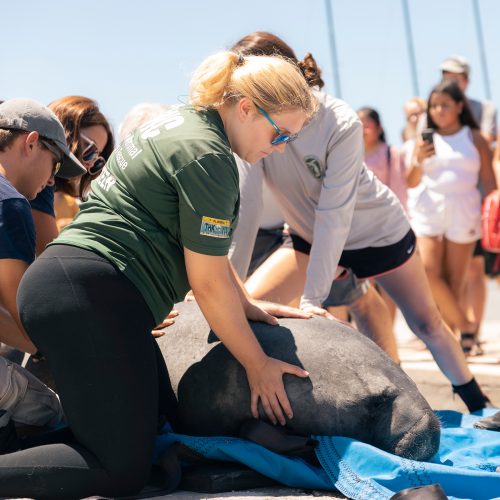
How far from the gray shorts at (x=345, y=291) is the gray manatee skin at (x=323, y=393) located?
1.54m

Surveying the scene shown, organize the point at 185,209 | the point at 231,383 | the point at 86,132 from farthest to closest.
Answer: the point at 86,132 → the point at 231,383 → the point at 185,209

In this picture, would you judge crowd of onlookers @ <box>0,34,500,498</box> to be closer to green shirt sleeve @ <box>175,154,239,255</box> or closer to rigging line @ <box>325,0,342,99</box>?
green shirt sleeve @ <box>175,154,239,255</box>

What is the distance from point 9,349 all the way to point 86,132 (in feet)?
3.57

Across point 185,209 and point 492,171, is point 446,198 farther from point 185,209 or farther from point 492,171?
point 185,209

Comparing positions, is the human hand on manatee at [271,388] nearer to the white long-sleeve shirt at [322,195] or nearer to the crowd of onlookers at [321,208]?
the crowd of onlookers at [321,208]

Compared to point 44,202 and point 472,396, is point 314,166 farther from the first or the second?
point 472,396

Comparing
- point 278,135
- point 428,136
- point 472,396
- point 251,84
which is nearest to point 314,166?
point 278,135

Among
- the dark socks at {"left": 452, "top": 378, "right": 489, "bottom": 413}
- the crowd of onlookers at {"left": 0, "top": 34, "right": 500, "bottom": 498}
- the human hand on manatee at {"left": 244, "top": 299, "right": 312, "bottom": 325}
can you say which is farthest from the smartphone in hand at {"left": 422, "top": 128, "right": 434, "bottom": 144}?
the human hand on manatee at {"left": 244, "top": 299, "right": 312, "bottom": 325}

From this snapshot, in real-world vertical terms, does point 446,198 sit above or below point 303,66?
below

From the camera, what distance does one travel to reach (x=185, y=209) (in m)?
2.86

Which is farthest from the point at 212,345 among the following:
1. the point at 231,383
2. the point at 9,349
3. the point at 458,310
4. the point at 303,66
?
the point at 458,310

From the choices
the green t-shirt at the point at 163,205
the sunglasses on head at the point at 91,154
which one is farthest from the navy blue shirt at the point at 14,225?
the sunglasses on head at the point at 91,154

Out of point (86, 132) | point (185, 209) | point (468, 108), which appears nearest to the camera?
point (185, 209)

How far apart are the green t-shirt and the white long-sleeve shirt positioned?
1.03m
